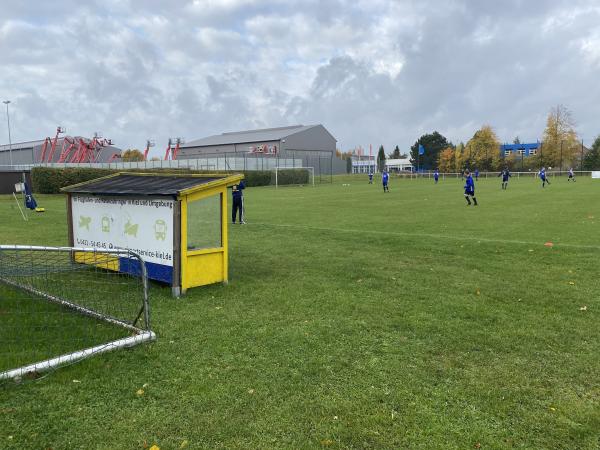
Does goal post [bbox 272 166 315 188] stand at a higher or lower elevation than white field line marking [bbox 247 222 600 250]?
higher

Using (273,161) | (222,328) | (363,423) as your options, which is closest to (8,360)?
(222,328)

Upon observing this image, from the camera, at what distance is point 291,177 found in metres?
55.5

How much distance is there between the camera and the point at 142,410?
3947mm

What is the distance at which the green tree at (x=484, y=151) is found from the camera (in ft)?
278

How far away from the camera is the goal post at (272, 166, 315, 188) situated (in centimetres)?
5366

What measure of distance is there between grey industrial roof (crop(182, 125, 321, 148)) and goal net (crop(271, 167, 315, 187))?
30614mm

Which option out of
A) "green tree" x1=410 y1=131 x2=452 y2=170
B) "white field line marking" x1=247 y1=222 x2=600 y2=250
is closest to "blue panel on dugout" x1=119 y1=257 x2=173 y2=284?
"white field line marking" x1=247 y1=222 x2=600 y2=250

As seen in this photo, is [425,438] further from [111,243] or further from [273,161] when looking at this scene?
[273,161]

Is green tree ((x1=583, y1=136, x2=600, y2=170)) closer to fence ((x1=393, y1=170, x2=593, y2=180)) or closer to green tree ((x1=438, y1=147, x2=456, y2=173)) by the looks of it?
fence ((x1=393, y1=170, x2=593, y2=180))

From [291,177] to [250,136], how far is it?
4466cm

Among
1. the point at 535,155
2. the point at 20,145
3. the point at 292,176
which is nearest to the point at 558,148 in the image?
the point at 535,155

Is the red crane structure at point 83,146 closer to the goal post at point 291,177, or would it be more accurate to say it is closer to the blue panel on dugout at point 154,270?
the goal post at point 291,177

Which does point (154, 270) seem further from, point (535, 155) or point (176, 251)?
point (535, 155)

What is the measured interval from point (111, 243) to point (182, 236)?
1.87 meters
